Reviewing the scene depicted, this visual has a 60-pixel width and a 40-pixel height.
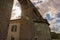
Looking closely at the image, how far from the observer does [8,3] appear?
461 cm

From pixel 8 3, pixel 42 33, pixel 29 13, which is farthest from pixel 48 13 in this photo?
pixel 8 3

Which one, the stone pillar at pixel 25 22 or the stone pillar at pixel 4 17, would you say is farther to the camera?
the stone pillar at pixel 25 22

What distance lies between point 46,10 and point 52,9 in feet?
4.76

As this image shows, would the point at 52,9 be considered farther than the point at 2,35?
Yes

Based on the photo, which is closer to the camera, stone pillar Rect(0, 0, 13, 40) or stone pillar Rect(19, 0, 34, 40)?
stone pillar Rect(0, 0, 13, 40)

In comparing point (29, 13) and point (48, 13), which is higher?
point (48, 13)

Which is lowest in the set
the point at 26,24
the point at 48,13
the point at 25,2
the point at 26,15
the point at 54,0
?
the point at 26,24

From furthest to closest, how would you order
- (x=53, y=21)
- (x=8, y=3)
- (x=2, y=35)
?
(x=53, y=21)
(x=8, y=3)
(x=2, y=35)

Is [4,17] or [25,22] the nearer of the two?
[4,17]

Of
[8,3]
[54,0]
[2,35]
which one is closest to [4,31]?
[2,35]

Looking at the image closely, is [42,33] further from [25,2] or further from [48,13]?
[48,13]

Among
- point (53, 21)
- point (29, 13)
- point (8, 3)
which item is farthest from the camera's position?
point (53, 21)

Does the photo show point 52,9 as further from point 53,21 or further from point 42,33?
point 42,33

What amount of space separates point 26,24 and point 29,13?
85 centimetres
